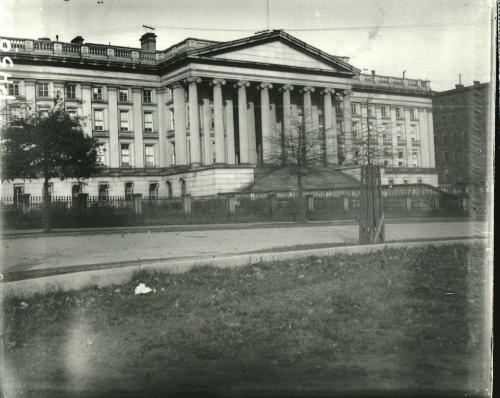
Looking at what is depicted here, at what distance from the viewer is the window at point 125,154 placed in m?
47.8

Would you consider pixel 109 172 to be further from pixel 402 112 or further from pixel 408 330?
pixel 408 330

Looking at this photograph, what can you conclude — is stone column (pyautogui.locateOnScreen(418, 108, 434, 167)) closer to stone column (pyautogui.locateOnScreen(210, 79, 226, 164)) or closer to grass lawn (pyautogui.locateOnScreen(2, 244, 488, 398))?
stone column (pyautogui.locateOnScreen(210, 79, 226, 164))

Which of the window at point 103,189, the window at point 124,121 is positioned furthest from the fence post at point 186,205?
the window at point 124,121

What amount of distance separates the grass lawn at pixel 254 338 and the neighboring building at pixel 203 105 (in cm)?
3416

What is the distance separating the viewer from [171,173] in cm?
4762

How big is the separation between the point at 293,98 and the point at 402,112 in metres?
11.1

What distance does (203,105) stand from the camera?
4797cm

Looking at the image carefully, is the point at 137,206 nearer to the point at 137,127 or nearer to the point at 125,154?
the point at 125,154

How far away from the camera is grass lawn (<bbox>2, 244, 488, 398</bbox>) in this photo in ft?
16.2

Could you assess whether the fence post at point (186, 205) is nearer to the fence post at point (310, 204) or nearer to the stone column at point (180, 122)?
the fence post at point (310, 204)

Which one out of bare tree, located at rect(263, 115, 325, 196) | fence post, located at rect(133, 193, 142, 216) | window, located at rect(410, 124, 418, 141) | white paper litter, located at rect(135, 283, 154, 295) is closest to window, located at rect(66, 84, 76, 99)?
bare tree, located at rect(263, 115, 325, 196)

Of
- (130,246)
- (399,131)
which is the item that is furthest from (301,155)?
(130,246)

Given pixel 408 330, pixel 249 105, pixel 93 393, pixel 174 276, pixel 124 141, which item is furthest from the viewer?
pixel 249 105

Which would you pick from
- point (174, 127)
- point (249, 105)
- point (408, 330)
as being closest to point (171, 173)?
point (174, 127)
